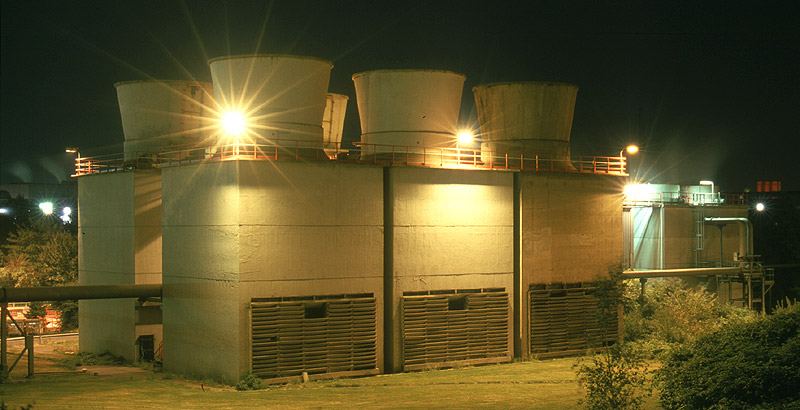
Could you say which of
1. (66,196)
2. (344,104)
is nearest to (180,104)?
(344,104)

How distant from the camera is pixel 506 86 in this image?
35.2 metres

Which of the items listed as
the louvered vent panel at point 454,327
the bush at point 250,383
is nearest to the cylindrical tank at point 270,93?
the louvered vent panel at point 454,327

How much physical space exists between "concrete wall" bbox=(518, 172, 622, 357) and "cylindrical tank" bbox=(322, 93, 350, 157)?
10.6 metres

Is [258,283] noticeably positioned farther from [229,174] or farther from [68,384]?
[68,384]

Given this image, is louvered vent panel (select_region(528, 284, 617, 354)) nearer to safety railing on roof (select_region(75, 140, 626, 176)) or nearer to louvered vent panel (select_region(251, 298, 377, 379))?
safety railing on roof (select_region(75, 140, 626, 176))

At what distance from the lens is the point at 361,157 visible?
1286 inches

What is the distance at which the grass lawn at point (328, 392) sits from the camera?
22969 millimetres

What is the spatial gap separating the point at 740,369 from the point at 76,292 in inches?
940

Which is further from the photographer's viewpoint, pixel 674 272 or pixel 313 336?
pixel 674 272

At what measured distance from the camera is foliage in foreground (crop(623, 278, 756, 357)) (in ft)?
116

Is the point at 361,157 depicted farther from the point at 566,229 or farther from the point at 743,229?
the point at 743,229

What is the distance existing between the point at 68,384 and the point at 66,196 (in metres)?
89.2

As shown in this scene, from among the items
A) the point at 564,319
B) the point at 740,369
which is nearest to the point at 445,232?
the point at 564,319

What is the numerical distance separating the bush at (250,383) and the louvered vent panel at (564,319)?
1238cm
